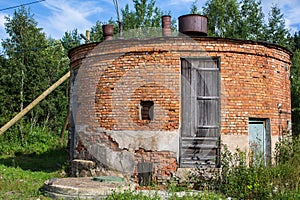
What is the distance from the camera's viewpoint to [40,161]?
1344 cm

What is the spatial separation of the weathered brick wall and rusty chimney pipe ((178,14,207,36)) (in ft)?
3.21

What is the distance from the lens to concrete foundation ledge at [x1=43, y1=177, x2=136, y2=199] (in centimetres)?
651

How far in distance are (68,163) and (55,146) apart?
6.38 metres

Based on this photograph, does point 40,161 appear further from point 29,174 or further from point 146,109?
point 146,109

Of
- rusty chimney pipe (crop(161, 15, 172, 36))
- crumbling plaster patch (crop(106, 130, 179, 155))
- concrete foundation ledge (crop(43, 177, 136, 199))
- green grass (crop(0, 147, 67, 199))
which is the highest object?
A: rusty chimney pipe (crop(161, 15, 172, 36))

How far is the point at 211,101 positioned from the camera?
8625 millimetres

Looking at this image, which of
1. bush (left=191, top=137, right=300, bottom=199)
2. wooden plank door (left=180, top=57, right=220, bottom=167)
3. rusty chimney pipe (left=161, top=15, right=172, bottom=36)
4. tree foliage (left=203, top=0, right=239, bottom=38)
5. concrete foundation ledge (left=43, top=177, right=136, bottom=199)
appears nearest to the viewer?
bush (left=191, top=137, right=300, bottom=199)

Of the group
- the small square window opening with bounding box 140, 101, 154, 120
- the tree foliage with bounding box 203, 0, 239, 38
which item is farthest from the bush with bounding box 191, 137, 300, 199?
the tree foliage with bounding box 203, 0, 239, 38

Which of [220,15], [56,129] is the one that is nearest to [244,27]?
[220,15]

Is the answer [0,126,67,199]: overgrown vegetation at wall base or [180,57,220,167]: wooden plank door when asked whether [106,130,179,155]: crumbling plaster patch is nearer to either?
[180,57,220,167]: wooden plank door

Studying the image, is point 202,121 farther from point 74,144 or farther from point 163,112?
point 74,144

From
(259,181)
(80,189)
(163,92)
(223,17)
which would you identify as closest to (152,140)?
(163,92)

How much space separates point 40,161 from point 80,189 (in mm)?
7482

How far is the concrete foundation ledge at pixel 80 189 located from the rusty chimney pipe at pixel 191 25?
4.48m
